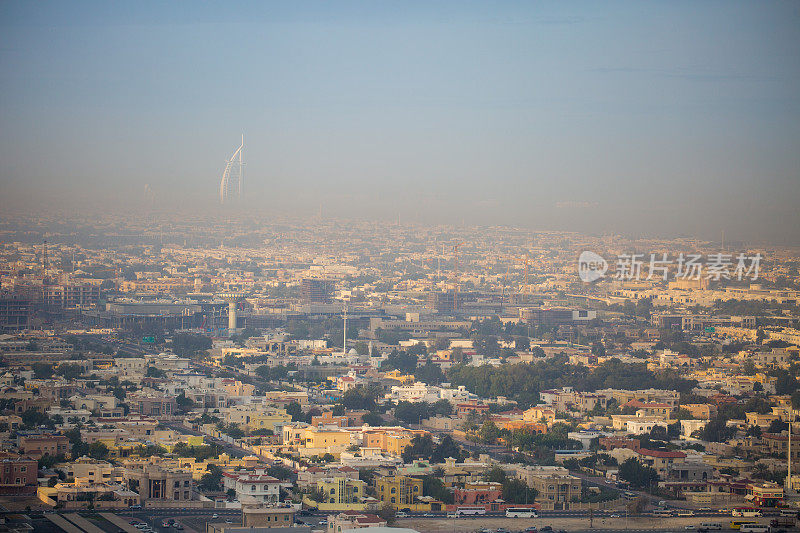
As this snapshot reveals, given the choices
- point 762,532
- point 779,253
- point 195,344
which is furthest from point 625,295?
point 762,532

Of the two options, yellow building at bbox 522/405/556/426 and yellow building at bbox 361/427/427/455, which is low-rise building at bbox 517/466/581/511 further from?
yellow building at bbox 522/405/556/426

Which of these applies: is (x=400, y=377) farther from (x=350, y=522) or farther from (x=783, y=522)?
(x=350, y=522)

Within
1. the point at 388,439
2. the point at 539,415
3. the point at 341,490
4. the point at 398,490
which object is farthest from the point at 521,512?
the point at 539,415

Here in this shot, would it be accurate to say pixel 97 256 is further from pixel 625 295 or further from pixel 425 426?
pixel 425 426

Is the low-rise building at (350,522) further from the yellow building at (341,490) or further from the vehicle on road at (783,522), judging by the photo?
the vehicle on road at (783,522)

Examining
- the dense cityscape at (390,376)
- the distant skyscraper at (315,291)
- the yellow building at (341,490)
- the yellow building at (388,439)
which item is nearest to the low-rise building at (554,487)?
the dense cityscape at (390,376)

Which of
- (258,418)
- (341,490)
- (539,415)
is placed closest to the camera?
(341,490)
